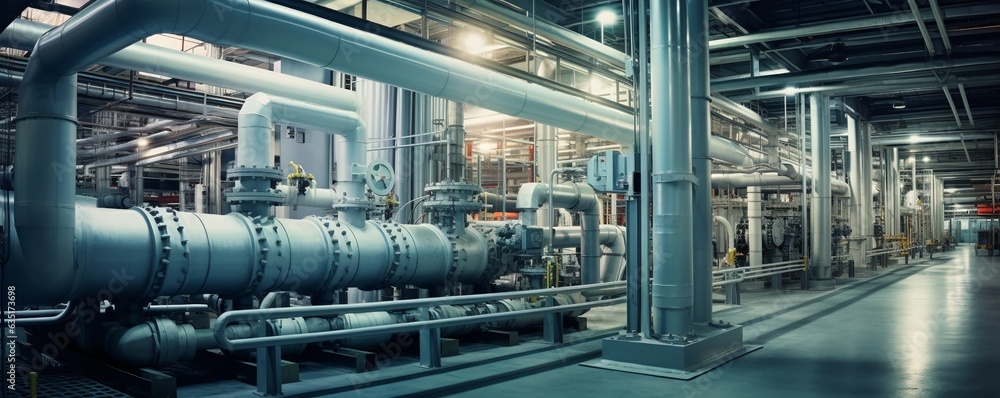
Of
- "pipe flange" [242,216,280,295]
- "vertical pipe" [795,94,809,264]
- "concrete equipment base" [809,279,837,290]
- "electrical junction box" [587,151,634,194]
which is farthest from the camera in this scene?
"concrete equipment base" [809,279,837,290]

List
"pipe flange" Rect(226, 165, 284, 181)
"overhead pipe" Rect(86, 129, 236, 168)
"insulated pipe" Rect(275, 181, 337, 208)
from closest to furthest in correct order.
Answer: "pipe flange" Rect(226, 165, 284, 181) → "insulated pipe" Rect(275, 181, 337, 208) → "overhead pipe" Rect(86, 129, 236, 168)

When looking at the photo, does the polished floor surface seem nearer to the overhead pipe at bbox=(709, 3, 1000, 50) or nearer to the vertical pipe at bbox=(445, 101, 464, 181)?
the vertical pipe at bbox=(445, 101, 464, 181)

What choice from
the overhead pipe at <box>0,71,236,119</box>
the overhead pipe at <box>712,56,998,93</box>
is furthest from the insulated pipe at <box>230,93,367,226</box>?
the overhead pipe at <box>712,56,998,93</box>

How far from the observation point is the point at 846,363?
724cm

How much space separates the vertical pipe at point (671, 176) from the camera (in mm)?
7070

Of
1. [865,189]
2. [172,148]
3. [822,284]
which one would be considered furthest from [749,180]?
[172,148]

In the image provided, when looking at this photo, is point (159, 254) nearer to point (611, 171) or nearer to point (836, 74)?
point (611, 171)

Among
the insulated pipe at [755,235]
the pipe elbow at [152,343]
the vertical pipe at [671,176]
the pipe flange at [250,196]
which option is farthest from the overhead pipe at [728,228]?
the pipe elbow at [152,343]

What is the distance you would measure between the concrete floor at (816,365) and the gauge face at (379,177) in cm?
278

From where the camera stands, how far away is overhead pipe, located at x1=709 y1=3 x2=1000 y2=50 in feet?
35.6

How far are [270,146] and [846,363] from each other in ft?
21.6

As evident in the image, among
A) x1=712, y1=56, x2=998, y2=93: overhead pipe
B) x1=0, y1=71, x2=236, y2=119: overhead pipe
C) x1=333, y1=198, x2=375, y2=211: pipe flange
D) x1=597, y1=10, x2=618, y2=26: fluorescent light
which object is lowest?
Answer: x1=333, y1=198, x2=375, y2=211: pipe flange

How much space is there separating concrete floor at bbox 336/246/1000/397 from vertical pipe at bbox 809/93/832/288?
476 cm

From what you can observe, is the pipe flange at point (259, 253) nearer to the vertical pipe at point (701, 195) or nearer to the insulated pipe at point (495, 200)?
the vertical pipe at point (701, 195)
